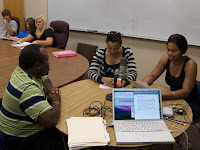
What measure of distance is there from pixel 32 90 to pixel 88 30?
3164mm

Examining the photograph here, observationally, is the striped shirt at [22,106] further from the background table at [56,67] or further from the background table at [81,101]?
the background table at [56,67]

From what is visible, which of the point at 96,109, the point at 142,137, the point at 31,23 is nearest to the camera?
the point at 142,137

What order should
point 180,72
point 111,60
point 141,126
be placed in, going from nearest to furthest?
point 141,126
point 180,72
point 111,60

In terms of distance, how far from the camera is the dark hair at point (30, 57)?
1404mm

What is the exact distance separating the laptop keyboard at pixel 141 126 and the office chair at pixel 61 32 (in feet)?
9.32

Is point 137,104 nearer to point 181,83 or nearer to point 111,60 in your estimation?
point 181,83

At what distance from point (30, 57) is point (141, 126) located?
860 mm

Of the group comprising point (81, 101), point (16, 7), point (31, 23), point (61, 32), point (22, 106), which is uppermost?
point (16, 7)

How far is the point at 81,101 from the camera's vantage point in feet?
5.73

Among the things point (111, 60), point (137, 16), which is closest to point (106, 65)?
point (111, 60)

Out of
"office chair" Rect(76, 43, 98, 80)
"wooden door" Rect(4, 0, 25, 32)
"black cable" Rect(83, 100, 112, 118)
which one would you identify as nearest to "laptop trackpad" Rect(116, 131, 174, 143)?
"black cable" Rect(83, 100, 112, 118)

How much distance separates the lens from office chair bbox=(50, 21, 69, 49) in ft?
13.1

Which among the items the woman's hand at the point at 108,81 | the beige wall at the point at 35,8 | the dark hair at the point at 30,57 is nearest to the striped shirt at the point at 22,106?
the dark hair at the point at 30,57

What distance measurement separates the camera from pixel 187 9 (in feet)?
10.7
